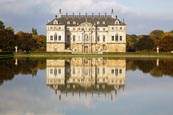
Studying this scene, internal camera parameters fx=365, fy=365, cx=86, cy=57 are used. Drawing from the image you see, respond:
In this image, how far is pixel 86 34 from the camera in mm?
78562

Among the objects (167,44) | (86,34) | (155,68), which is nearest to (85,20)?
(86,34)

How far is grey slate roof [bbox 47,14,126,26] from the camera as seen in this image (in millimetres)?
78250

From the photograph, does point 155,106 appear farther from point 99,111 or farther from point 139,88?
point 139,88

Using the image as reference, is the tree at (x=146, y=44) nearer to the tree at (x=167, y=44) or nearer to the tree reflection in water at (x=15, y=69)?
the tree at (x=167, y=44)

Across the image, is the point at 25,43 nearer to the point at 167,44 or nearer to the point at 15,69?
the point at 167,44

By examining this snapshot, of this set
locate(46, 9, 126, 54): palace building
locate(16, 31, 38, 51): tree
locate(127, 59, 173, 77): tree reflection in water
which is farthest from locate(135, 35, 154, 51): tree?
locate(127, 59, 173, 77): tree reflection in water

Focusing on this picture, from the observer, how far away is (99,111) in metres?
10.2

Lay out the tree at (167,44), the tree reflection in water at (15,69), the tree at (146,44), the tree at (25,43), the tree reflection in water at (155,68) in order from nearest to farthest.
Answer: the tree reflection in water at (15,69)
the tree reflection in water at (155,68)
the tree at (167,44)
the tree at (25,43)
the tree at (146,44)

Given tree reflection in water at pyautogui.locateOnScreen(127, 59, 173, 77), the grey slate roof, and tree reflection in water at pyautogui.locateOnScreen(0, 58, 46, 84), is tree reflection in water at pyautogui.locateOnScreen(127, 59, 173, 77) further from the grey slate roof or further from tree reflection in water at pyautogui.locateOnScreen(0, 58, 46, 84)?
the grey slate roof

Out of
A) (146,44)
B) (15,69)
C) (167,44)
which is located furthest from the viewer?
(146,44)

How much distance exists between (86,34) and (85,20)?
3.15 meters

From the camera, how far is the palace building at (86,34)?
7712 cm

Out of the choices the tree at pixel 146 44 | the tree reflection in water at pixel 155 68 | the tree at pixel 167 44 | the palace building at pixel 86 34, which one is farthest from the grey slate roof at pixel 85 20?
the tree reflection in water at pixel 155 68

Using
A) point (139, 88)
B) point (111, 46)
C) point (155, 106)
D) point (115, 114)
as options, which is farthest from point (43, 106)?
point (111, 46)
